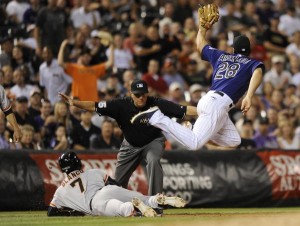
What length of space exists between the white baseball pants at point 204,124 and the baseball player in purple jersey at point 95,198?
908mm

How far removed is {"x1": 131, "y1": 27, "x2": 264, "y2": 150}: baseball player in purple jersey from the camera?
14.0m

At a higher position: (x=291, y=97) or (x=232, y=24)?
(x=232, y=24)

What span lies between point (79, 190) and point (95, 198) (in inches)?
14.3

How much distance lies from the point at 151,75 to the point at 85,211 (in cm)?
886

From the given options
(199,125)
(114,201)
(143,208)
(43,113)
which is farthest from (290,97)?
(143,208)

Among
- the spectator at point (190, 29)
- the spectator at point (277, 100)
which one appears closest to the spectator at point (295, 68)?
the spectator at point (277, 100)

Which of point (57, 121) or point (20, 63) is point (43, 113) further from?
point (20, 63)

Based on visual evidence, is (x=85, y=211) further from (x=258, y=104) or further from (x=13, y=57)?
(x=258, y=104)

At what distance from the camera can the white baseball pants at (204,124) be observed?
46.0ft

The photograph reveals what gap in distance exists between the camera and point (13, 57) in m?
21.2

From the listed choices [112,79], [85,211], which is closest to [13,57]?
[112,79]

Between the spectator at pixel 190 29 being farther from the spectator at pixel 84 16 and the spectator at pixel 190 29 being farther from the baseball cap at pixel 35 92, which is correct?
the baseball cap at pixel 35 92

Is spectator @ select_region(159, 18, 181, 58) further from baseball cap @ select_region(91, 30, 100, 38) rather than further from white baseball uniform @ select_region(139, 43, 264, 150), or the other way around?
white baseball uniform @ select_region(139, 43, 264, 150)

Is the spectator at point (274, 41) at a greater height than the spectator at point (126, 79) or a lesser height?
greater
